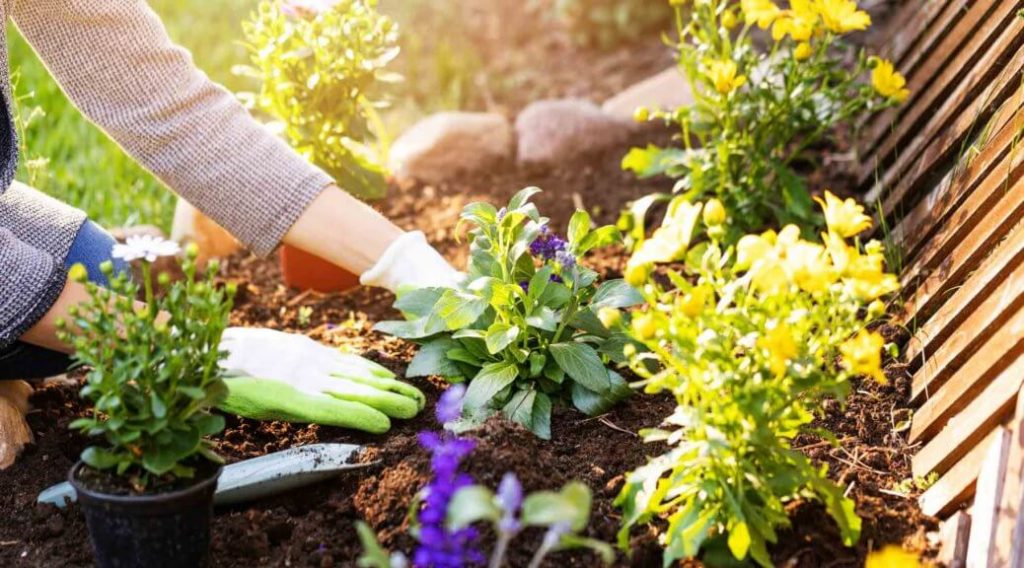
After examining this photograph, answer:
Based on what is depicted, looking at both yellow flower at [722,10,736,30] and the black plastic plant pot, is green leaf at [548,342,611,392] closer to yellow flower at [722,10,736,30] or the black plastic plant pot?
the black plastic plant pot

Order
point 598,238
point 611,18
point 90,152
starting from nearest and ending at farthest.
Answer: point 598,238 < point 90,152 < point 611,18

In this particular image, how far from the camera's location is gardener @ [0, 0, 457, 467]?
77.4 inches

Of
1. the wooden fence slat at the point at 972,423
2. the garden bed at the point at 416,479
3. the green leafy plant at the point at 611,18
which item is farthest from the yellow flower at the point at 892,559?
the green leafy plant at the point at 611,18

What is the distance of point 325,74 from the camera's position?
241 centimetres

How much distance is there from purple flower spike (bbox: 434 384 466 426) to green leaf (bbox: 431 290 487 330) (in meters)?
0.11

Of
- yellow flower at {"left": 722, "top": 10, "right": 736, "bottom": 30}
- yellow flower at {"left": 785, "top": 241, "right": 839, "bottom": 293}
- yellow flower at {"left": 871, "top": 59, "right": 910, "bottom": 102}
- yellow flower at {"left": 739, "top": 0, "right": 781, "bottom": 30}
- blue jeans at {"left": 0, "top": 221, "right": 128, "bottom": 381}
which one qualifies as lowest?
blue jeans at {"left": 0, "top": 221, "right": 128, "bottom": 381}

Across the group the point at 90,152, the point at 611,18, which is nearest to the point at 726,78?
the point at 611,18

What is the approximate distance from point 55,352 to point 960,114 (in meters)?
1.83

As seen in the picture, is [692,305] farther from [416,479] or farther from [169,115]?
[169,115]

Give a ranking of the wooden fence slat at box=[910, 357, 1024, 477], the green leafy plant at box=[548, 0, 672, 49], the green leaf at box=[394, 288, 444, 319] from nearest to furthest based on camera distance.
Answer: the wooden fence slat at box=[910, 357, 1024, 477]
the green leaf at box=[394, 288, 444, 319]
the green leafy plant at box=[548, 0, 672, 49]

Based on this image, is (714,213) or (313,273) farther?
(313,273)

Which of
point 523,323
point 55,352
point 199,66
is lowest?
point 199,66

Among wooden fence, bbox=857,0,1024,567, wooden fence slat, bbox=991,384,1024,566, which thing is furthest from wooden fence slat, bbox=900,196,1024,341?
wooden fence slat, bbox=991,384,1024,566

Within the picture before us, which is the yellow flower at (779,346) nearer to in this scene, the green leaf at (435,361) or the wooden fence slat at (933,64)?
the green leaf at (435,361)
